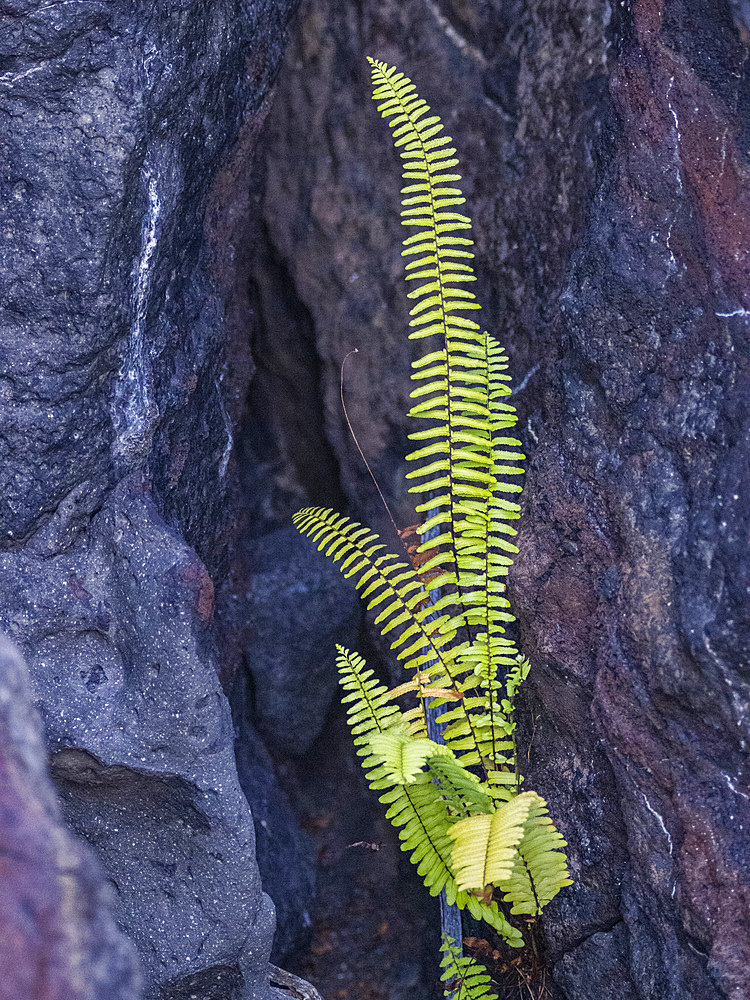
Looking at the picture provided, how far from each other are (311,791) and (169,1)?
2.89 meters

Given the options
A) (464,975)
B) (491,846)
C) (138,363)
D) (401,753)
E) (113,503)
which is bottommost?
(464,975)

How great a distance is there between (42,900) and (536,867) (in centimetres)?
158

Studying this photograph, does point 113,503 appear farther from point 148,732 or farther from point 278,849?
point 278,849

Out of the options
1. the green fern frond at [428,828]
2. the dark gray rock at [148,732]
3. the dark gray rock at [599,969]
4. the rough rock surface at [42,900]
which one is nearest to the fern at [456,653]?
the green fern frond at [428,828]

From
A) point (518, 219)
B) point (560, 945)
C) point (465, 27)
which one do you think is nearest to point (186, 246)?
point (518, 219)

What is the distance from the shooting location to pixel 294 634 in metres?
3.60

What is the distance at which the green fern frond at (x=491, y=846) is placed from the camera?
2096 mm

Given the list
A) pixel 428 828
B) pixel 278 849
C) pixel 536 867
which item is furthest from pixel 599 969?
pixel 278 849

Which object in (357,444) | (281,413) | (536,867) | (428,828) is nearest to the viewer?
(536,867)

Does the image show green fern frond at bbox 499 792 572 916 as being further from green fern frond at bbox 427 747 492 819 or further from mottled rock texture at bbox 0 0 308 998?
mottled rock texture at bbox 0 0 308 998

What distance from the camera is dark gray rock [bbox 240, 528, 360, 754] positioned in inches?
140

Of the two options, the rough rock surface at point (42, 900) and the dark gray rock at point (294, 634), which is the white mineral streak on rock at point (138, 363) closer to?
the dark gray rock at point (294, 634)

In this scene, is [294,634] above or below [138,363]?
below

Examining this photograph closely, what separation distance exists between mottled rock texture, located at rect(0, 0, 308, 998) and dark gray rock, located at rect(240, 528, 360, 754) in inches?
43.3
